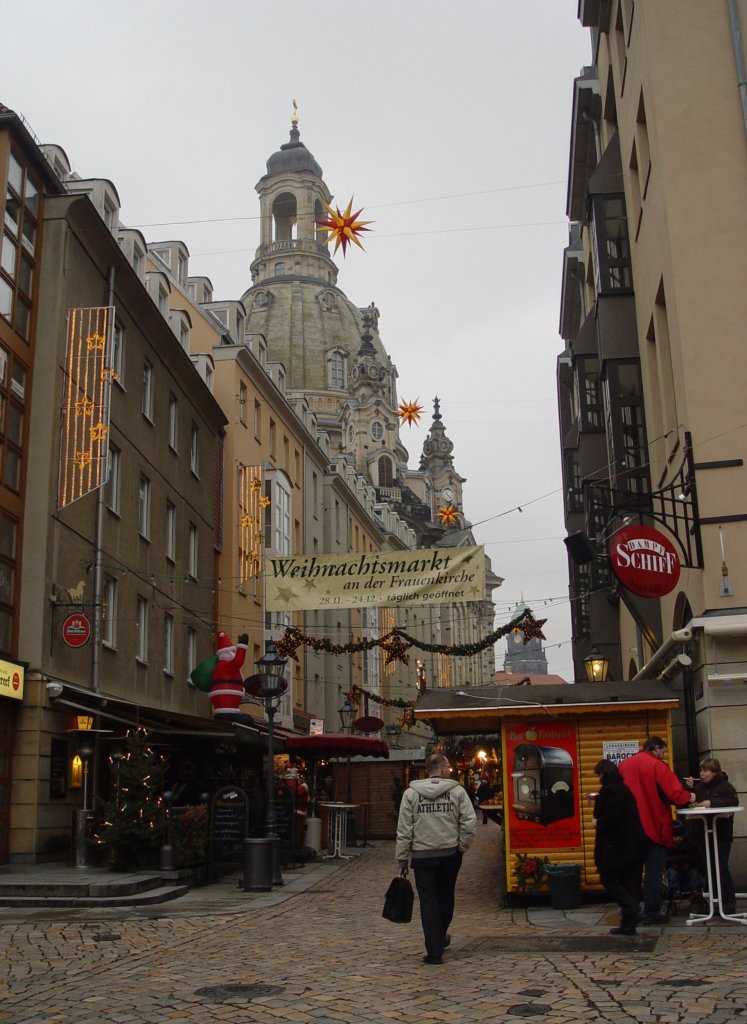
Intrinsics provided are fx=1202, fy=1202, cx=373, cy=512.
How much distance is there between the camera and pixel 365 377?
369 feet

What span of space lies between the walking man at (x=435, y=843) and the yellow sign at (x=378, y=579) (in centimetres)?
979

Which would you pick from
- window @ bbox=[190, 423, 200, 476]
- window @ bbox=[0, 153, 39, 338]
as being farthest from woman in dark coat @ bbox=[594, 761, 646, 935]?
window @ bbox=[190, 423, 200, 476]

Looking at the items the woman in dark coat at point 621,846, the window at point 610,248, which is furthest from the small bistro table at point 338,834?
the woman in dark coat at point 621,846

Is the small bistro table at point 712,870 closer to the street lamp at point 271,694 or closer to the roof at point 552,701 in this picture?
the roof at point 552,701

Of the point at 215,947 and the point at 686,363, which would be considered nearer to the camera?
the point at 215,947

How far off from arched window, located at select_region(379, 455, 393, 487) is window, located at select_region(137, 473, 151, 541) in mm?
81017

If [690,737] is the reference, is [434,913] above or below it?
below

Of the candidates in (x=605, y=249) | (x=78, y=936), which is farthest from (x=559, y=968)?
(x=605, y=249)

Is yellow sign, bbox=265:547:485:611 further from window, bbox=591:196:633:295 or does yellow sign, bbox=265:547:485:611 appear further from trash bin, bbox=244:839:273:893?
window, bbox=591:196:633:295

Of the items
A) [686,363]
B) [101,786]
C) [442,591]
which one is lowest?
[101,786]

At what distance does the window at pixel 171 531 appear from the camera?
2988 centimetres

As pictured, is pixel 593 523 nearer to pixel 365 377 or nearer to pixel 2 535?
pixel 2 535

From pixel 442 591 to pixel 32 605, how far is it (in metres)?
7.10

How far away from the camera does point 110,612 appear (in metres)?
24.7
